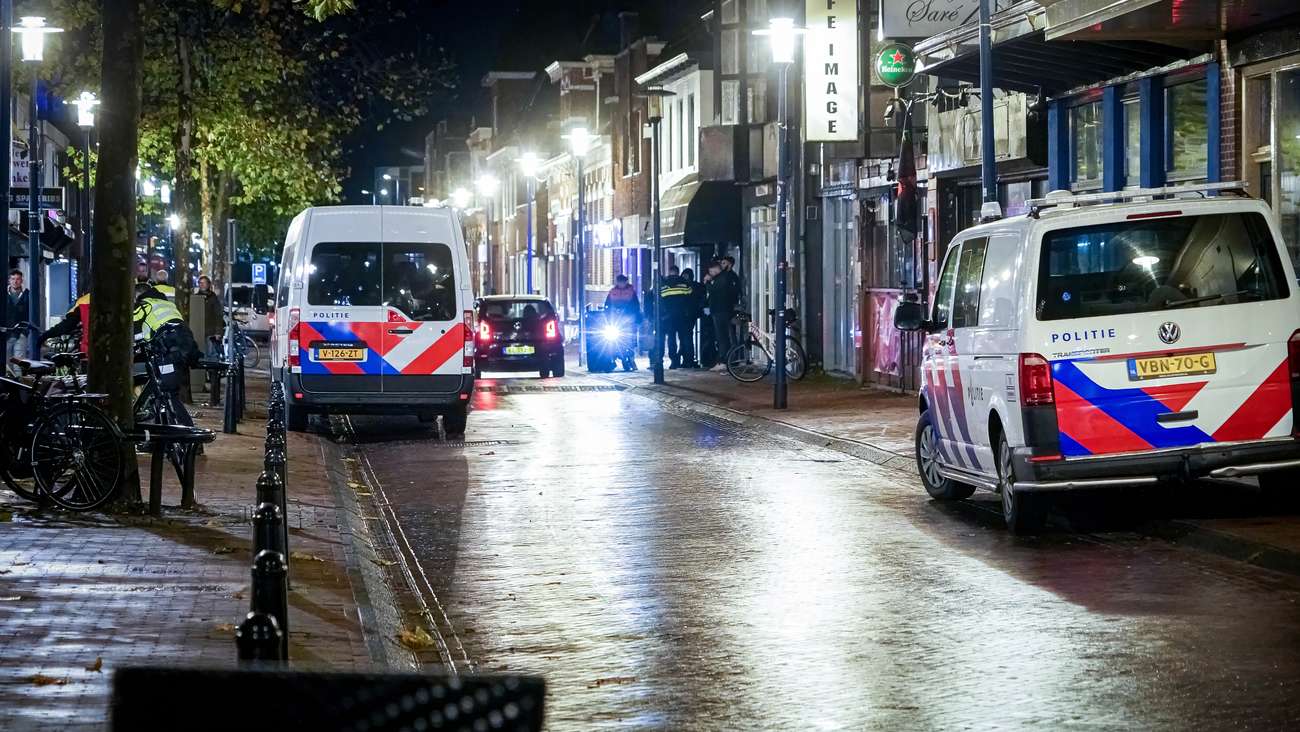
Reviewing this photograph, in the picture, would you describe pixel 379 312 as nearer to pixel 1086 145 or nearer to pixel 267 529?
pixel 1086 145

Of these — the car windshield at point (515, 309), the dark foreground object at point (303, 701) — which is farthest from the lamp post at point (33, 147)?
the dark foreground object at point (303, 701)

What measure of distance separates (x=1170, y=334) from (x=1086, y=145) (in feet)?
38.7

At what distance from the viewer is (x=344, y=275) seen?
2188cm

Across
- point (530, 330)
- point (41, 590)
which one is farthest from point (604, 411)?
point (41, 590)

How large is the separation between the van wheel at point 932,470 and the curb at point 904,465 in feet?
6.94

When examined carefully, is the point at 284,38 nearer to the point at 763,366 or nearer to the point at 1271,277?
the point at 763,366

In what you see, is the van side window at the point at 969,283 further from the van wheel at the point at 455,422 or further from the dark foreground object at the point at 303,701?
Result: the dark foreground object at the point at 303,701

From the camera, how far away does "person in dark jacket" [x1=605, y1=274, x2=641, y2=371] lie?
38781 millimetres

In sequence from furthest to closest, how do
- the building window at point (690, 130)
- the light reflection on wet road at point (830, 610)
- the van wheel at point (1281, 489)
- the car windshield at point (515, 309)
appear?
1. the building window at point (690, 130)
2. the car windshield at point (515, 309)
3. the van wheel at point (1281, 489)
4. the light reflection on wet road at point (830, 610)

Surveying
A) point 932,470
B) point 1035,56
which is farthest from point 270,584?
point 1035,56

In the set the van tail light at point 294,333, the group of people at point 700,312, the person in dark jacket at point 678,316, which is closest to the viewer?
the van tail light at point 294,333

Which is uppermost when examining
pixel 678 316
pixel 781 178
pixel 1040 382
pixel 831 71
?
pixel 831 71

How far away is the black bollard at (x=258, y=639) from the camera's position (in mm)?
5062

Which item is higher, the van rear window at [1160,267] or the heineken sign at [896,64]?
the heineken sign at [896,64]
